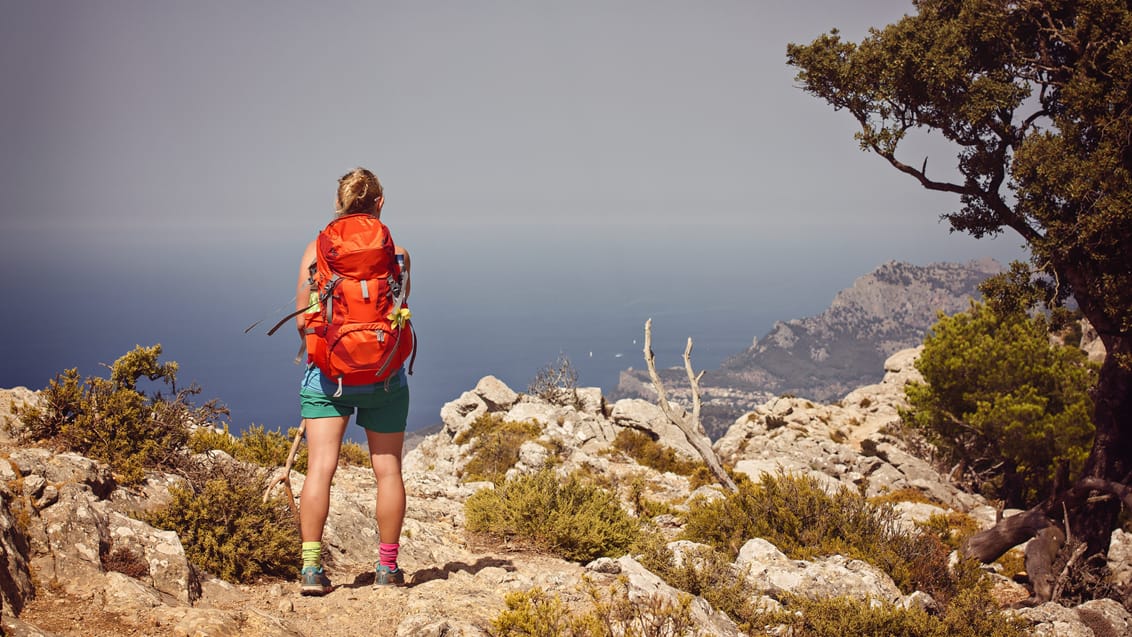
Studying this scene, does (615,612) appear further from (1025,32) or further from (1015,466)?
(1015,466)

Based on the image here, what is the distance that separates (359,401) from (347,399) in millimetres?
83

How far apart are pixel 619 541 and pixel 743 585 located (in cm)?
165

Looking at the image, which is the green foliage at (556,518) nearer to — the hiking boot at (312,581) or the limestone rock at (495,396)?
the hiking boot at (312,581)

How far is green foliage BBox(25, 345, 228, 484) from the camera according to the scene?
19.8ft

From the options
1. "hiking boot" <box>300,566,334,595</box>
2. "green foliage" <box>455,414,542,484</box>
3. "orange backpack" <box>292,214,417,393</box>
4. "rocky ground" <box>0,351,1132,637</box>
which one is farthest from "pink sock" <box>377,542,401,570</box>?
"green foliage" <box>455,414,542,484</box>

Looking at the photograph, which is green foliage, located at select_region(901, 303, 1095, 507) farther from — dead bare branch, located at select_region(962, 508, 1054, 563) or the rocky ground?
the rocky ground

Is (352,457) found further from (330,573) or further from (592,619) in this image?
(592,619)

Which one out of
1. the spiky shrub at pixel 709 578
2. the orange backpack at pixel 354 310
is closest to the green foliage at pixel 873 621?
the spiky shrub at pixel 709 578

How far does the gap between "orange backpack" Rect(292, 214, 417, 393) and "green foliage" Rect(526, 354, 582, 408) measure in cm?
2069

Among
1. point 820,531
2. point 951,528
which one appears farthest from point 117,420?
point 951,528

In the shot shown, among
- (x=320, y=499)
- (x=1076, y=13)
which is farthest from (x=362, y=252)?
(x=1076, y=13)

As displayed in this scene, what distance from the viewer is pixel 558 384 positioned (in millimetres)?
27766

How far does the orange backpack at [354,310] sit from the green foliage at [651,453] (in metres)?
15.1

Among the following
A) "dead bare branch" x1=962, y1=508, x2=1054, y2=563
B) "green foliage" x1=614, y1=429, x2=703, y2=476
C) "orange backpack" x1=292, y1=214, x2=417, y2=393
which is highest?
"orange backpack" x1=292, y1=214, x2=417, y2=393
